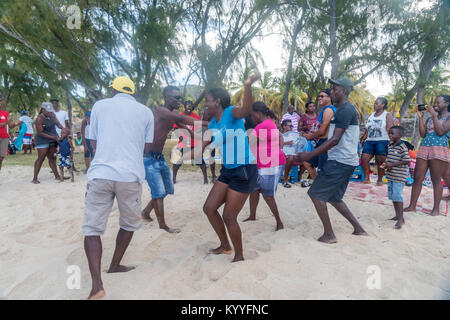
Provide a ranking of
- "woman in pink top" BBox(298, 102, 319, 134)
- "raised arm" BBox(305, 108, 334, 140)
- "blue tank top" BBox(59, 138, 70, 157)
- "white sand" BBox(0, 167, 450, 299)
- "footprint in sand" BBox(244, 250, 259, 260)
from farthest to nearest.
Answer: "blue tank top" BBox(59, 138, 70, 157)
"woman in pink top" BBox(298, 102, 319, 134)
"raised arm" BBox(305, 108, 334, 140)
"footprint in sand" BBox(244, 250, 259, 260)
"white sand" BBox(0, 167, 450, 299)

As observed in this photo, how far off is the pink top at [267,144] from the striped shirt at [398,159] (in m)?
1.54

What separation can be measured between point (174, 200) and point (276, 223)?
2042mm

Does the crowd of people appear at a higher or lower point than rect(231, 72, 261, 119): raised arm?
lower

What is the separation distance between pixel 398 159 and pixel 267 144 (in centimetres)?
182

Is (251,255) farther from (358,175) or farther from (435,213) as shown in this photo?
(358,175)

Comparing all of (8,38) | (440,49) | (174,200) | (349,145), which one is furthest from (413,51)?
(8,38)

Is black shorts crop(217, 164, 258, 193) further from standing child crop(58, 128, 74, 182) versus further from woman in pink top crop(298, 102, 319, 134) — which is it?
standing child crop(58, 128, 74, 182)

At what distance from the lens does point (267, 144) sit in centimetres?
378

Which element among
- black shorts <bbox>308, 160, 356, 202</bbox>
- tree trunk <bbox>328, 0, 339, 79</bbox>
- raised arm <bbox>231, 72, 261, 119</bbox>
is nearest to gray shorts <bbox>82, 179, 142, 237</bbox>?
raised arm <bbox>231, 72, 261, 119</bbox>

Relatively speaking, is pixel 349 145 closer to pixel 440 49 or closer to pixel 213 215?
pixel 213 215

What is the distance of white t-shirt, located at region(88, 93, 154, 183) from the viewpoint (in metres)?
2.25

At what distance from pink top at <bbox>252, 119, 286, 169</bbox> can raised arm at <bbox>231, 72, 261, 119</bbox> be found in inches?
44.9

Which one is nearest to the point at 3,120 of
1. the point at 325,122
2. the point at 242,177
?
the point at 242,177
